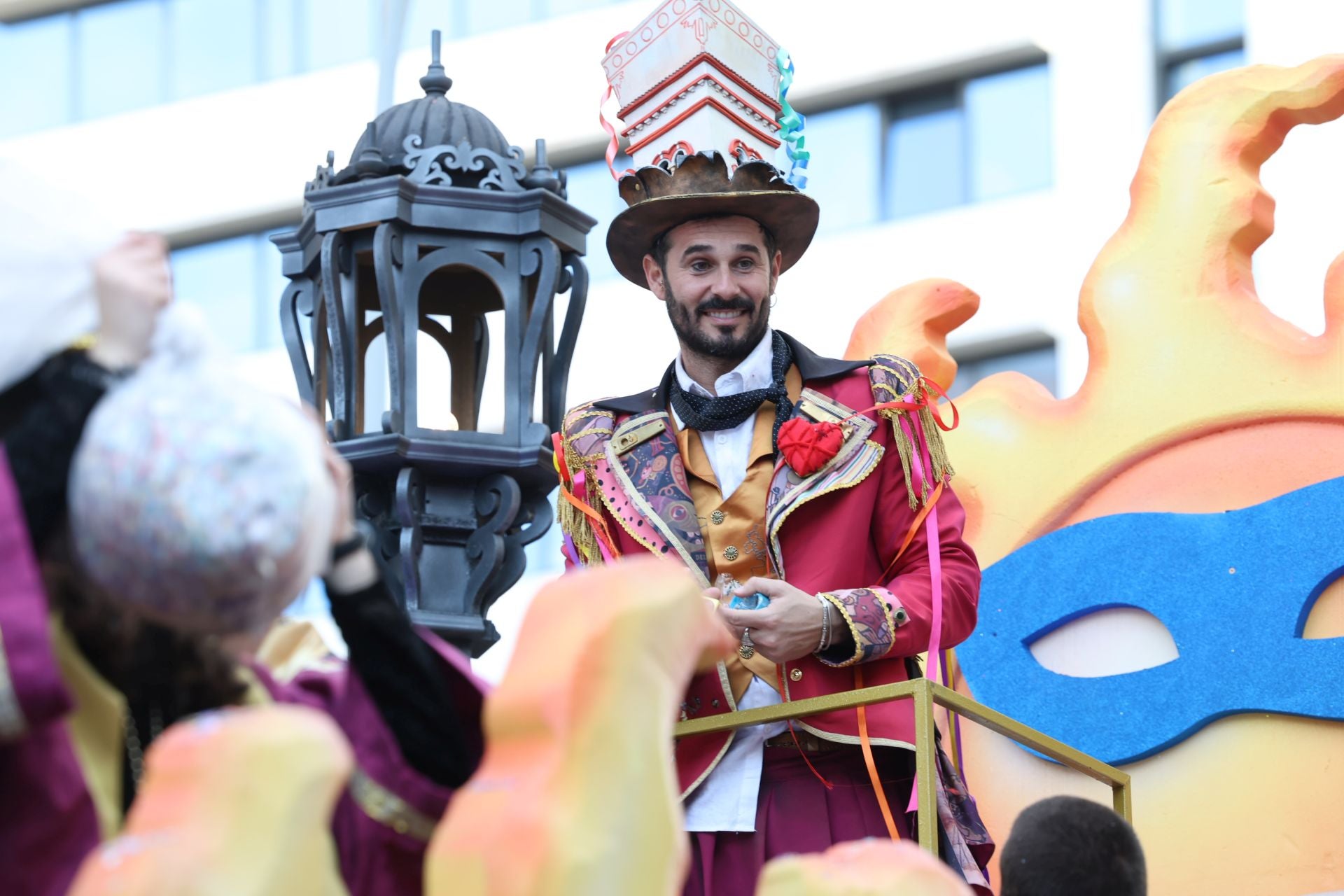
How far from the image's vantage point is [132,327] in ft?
6.53

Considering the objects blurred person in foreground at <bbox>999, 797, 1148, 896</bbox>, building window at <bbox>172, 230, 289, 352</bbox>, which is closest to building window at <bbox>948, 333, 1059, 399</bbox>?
building window at <bbox>172, 230, 289, 352</bbox>

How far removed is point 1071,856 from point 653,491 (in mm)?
1107

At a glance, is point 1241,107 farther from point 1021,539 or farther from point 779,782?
point 779,782

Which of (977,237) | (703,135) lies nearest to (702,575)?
(703,135)

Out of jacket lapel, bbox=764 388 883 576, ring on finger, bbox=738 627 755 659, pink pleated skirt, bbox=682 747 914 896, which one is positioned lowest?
pink pleated skirt, bbox=682 747 914 896

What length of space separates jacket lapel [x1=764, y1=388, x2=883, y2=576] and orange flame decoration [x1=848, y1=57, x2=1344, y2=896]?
1.25 metres

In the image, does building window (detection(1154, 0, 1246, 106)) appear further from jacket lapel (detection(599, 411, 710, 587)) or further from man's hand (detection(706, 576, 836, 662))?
man's hand (detection(706, 576, 836, 662))

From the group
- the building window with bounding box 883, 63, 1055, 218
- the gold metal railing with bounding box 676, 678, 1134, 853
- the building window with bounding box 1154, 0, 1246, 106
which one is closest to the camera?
the gold metal railing with bounding box 676, 678, 1134, 853

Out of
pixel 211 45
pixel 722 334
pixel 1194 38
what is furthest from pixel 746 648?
pixel 211 45

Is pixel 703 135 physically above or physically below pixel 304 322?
above

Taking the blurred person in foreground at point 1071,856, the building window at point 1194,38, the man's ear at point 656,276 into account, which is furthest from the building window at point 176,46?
the blurred person in foreground at point 1071,856

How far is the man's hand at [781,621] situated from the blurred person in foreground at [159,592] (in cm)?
124

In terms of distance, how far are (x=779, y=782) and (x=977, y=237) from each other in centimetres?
1353

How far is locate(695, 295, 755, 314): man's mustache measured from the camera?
384cm
